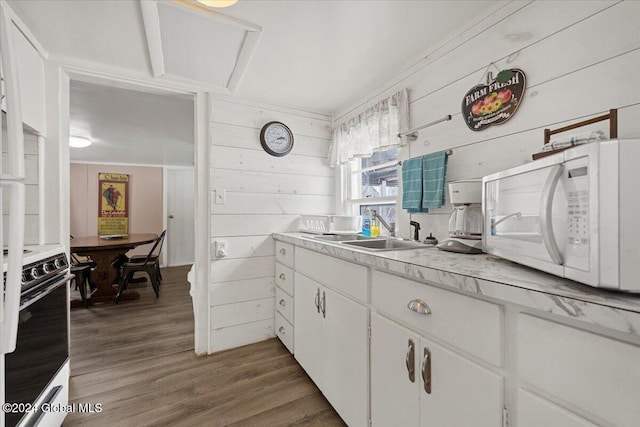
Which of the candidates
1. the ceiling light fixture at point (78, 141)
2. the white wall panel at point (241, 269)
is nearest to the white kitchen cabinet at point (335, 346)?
the white wall panel at point (241, 269)

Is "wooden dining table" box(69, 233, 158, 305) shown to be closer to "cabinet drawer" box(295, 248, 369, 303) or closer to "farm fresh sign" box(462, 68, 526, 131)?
"cabinet drawer" box(295, 248, 369, 303)

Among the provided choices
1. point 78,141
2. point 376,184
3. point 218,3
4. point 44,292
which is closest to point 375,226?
point 376,184

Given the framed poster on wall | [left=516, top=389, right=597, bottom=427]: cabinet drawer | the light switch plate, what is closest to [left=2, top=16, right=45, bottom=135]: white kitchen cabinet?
the light switch plate

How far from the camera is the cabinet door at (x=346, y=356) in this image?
124cm

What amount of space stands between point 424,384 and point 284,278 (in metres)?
1.43

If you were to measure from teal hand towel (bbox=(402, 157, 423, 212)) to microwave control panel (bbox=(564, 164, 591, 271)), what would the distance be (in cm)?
102

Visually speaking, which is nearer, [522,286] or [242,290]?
[522,286]

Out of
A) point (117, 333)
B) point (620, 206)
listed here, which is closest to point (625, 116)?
point (620, 206)

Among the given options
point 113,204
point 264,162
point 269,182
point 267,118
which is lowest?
point 113,204

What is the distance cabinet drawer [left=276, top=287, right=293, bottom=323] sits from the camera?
2084 mm

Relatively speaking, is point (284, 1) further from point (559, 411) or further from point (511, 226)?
point (559, 411)

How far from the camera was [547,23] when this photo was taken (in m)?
1.13

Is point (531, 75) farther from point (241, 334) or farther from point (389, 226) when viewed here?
point (241, 334)

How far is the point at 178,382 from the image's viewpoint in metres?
1.78
